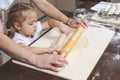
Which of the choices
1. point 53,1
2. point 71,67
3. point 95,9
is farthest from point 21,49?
point 53,1

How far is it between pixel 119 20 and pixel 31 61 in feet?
2.66

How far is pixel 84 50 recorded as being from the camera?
3.68 feet

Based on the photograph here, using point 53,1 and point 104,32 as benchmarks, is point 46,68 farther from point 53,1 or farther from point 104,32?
point 53,1

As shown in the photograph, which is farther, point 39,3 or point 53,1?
point 53,1

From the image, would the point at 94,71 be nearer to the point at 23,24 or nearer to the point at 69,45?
the point at 69,45

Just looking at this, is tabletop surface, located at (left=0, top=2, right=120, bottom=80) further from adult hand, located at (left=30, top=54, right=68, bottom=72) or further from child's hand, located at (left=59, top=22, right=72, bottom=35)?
child's hand, located at (left=59, top=22, right=72, bottom=35)

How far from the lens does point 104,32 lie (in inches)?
52.2

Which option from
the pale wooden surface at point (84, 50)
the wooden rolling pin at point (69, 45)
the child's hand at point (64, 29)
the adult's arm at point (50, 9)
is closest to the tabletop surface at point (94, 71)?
the pale wooden surface at point (84, 50)

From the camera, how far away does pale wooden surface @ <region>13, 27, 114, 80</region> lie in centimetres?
95

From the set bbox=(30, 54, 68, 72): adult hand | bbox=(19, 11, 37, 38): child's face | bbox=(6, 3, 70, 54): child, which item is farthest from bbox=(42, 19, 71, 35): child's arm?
bbox=(30, 54, 68, 72): adult hand

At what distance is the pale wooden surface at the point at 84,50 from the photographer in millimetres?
952

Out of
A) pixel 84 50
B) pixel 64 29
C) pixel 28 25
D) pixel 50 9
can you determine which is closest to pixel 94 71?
pixel 84 50

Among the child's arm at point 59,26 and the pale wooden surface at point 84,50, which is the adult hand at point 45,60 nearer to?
the pale wooden surface at point 84,50

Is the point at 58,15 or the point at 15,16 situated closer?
the point at 15,16
